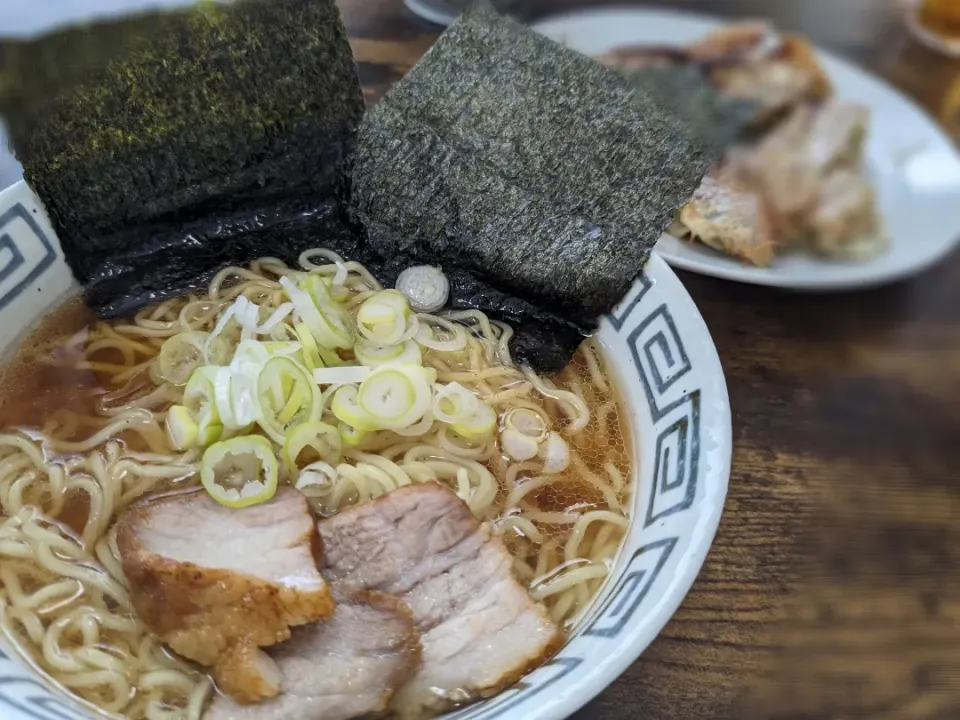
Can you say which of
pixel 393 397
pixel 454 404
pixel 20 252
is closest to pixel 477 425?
pixel 454 404

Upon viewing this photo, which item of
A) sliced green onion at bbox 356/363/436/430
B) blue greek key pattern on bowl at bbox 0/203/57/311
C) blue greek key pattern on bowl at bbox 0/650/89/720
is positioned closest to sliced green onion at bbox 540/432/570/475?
sliced green onion at bbox 356/363/436/430

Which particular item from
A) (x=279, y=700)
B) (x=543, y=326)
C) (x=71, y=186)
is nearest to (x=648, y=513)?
(x=543, y=326)

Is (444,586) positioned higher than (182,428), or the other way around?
(182,428)

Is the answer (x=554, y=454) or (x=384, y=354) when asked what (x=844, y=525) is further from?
(x=384, y=354)

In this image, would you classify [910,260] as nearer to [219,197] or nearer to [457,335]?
[457,335]

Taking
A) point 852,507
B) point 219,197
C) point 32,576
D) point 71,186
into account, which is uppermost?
point 71,186
